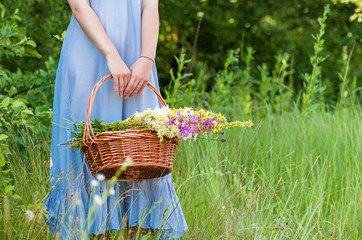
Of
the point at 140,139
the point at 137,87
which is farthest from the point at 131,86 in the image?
the point at 140,139

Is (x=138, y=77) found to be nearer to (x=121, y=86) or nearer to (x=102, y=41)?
(x=121, y=86)

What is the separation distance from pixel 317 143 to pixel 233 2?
15.2 ft

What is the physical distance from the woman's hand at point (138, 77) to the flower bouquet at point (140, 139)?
20 cm

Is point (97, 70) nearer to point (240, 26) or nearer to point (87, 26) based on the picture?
point (87, 26)

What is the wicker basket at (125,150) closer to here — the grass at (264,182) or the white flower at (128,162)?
the white flower at (128,162)

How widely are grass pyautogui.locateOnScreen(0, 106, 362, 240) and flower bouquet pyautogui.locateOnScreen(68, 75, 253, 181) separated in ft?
1.15

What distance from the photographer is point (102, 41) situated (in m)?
2.12

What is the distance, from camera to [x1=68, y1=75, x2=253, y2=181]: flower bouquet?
184cm

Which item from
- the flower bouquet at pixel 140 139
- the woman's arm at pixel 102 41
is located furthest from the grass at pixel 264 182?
the woman's arm at pixel 102 41

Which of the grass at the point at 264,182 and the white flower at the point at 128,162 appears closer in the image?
the white flower at the point at 128,162

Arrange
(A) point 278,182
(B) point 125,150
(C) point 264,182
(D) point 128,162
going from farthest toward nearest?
(C) point 264,182 < (A) point 278,182 < (B) point 125,150 < (D) point 128,162

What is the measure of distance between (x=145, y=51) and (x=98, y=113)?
37 centimetres

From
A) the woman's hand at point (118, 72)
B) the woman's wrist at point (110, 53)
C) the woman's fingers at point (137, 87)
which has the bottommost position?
the woman's fingers at point (137, 87)

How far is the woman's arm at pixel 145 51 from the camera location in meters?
2.12
